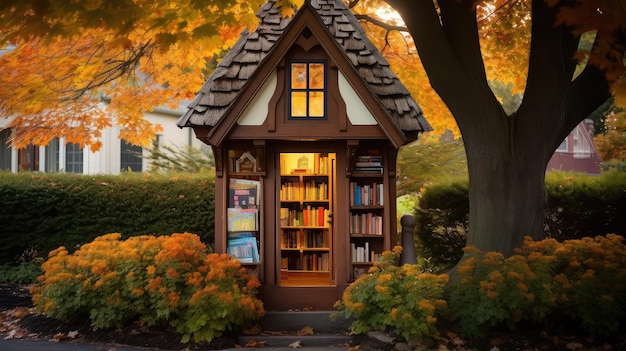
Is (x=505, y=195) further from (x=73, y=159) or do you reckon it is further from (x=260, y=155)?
(x=73, y=159)

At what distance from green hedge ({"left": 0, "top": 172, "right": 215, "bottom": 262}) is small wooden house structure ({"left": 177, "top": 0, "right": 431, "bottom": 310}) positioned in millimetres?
3262

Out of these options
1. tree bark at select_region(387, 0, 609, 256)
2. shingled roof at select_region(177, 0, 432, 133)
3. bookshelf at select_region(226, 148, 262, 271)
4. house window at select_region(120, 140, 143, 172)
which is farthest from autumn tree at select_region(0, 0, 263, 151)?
house window at select_region(120, 140, 143, 172)

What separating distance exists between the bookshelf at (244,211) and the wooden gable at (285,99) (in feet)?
2.20

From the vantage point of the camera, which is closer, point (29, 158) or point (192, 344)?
point (192, 344)

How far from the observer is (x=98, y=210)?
42.5 ft

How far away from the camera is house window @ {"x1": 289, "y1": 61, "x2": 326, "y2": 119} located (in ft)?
31.4

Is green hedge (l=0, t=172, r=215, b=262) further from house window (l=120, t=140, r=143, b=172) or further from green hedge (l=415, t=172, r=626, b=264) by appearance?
house window (l=120, t=140, r=143, b=172)

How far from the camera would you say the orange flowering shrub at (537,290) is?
7789 millimetres

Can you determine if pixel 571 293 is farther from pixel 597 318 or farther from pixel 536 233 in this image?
pixel 536 233

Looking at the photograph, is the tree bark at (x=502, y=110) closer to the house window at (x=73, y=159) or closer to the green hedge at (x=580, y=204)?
the green hedge at (x=580, y=204)

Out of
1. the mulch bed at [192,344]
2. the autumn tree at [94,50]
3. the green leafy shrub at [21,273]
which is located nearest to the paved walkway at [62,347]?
the mulch bed at [192,344]

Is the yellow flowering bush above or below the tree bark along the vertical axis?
below

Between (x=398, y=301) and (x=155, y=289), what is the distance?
320 centimetres

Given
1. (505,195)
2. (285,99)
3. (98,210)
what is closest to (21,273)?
(98,210)
